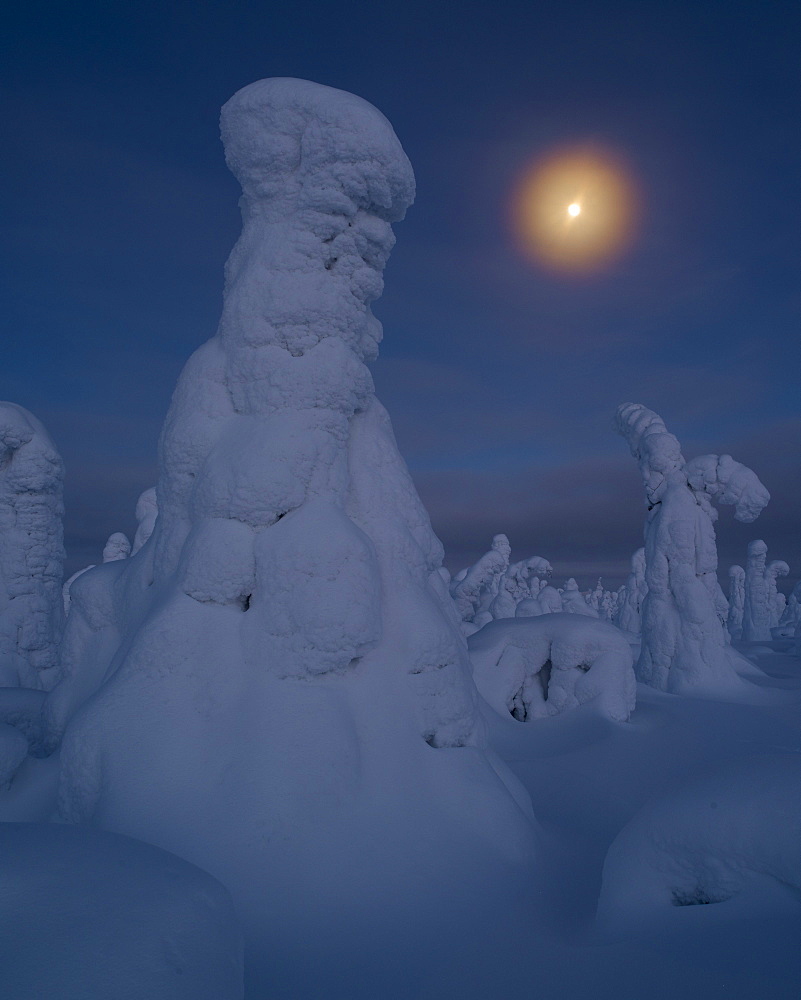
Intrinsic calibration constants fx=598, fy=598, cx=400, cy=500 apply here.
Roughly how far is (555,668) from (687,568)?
661 cm

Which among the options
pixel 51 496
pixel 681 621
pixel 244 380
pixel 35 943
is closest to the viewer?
pixel 35 943

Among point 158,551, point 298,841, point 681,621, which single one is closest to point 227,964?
point 298,841

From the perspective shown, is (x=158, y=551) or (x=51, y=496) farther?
(x=51, y=496)

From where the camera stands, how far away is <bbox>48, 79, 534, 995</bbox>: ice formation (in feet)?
12.9

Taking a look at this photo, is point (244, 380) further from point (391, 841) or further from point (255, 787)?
point (391, 841)

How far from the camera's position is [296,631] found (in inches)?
188

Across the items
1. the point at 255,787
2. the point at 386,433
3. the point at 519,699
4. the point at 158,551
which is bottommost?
the point at 519,699

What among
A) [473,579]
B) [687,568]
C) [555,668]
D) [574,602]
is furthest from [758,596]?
[555,668]

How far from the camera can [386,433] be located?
21.1 ft

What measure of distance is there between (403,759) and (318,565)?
1.67 metres

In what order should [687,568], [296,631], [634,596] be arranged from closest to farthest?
1. [296,631]
2. [687,568]
3. [634,596]

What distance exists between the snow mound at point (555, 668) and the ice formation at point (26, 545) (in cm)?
812

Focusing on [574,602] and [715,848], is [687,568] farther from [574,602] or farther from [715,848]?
[574,602]

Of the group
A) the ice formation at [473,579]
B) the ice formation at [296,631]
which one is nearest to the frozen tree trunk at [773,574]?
the ice formation at [473,579]
